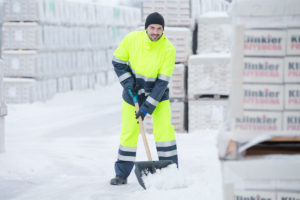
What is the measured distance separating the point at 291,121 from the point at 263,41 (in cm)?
58

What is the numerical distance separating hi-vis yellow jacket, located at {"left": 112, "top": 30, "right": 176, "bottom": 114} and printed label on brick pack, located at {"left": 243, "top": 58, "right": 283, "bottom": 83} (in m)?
2.11

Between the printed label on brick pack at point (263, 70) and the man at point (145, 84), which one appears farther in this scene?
the man at point (145, 84)

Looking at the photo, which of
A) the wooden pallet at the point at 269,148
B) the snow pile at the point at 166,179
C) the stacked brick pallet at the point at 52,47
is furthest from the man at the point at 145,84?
the stacked brick pallet at the point at 52,47

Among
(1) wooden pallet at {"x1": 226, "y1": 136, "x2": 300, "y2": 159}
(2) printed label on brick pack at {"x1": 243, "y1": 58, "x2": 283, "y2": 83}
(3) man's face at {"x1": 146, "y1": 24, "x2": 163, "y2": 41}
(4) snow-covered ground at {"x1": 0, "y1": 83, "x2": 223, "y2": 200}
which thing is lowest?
(4) snow-covered ground at {"x1": 0, "y1": 83, "x2": 223, "y2": 200}

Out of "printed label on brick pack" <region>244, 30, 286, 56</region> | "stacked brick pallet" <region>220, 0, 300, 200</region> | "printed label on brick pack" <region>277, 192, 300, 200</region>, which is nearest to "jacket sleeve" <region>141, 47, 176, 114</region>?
"stacked brick pallet" <region>220, 0, 300, 200</region>

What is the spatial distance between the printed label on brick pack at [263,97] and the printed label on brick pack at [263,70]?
0.05 meters

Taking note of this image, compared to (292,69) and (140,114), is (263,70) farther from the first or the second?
(140,114)

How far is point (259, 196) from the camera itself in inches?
135

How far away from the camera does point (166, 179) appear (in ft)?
17.5

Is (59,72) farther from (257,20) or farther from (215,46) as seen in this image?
(257,20)

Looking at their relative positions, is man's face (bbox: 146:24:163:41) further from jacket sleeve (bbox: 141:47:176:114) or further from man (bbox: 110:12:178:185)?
jacket sleeve (bbox: 141:47:176:114)

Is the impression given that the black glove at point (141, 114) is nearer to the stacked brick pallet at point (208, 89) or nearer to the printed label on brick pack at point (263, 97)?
the printed label on brick pack at point (263, 97)

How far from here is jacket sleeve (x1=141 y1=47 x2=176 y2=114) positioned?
543 centimetres

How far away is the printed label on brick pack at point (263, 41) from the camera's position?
339cm
